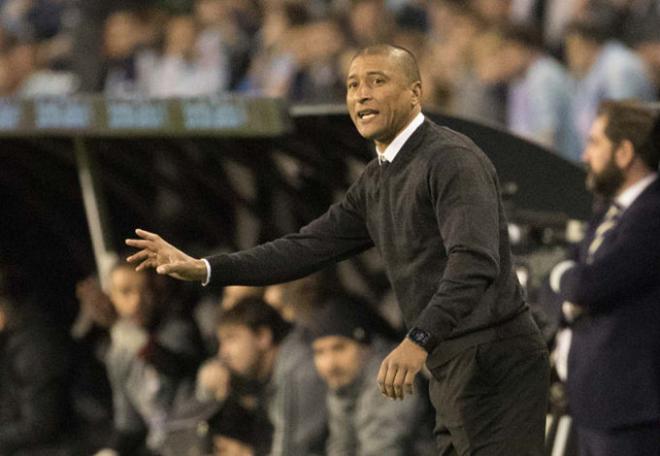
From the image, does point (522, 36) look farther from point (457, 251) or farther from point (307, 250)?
point (457, 251)

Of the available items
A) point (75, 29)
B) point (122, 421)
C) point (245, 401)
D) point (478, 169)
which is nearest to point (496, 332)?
point (478, 169)

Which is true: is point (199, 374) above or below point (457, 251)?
below

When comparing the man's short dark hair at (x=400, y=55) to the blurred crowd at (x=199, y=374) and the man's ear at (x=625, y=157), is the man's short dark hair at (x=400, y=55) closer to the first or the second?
the man's ear at (x=625, y=157)

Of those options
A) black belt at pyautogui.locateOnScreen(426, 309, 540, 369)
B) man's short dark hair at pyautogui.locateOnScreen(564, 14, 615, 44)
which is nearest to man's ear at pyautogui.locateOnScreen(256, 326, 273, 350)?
A: black belt at pyautogui.locateOnScreen(426, 309, 540, 369)

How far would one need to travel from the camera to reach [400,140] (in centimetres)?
529

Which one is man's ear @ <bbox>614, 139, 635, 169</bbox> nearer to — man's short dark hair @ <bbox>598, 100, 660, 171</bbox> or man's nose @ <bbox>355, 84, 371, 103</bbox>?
man's short dark hair @ <bbox>598, 100, 660, 171</bbox>

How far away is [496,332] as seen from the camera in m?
5.24

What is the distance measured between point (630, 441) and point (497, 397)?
53.9 inches

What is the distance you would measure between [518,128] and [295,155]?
2524mm

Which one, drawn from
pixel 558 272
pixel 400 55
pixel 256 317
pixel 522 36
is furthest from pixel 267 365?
pixel 522 36

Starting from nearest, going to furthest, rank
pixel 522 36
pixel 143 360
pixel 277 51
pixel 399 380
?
pixel 399 380, pixel 143 360, pixel 522 36, pixel 277 51

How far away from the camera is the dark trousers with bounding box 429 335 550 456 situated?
5.25 metres

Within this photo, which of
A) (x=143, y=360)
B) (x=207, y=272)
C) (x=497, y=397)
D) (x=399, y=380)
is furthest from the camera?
(x=143, y=360)

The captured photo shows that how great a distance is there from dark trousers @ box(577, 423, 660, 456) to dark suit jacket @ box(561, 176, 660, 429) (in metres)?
0.04
